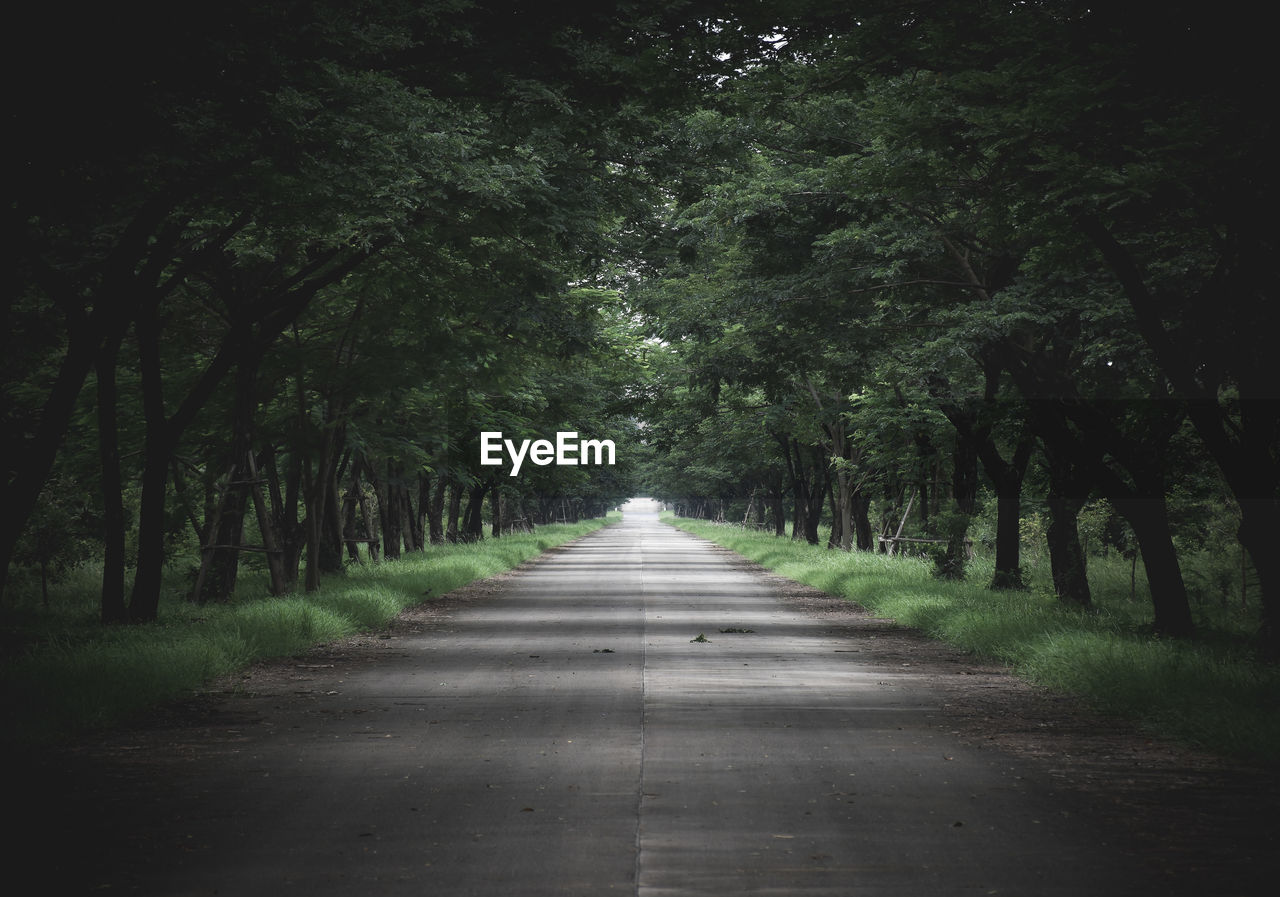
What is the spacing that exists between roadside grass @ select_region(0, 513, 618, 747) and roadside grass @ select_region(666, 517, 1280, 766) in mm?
8710

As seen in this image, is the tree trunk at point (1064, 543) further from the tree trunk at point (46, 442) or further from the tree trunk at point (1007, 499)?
the tree trunk at point (46, 442)

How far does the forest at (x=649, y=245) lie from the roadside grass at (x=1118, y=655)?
47.8 inches

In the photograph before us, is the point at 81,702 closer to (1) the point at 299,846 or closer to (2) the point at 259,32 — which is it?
(1) the point at 299,846

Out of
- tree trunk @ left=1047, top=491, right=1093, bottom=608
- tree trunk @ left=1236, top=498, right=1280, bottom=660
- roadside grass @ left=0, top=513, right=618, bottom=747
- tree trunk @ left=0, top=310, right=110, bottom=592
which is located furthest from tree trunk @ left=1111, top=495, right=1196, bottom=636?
tree trunk @ left=0, top=310, right=110, bottom=592

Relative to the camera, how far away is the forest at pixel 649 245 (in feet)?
32.7

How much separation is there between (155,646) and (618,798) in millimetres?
7646

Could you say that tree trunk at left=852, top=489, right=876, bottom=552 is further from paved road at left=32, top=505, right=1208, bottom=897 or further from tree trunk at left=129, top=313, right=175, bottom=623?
paved road at left=32, top=505, right=1208, bottom=897

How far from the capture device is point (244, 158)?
1128 cm

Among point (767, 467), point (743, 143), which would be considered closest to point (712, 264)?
point (743, 143)

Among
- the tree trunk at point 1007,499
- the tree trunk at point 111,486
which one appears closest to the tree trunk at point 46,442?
the tree trunk at point 111,486

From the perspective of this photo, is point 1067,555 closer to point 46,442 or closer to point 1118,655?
point 1118,655

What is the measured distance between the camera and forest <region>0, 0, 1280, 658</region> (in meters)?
9.98

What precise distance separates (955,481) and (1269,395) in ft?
50.4

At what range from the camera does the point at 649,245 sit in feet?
Answer: 62.7
